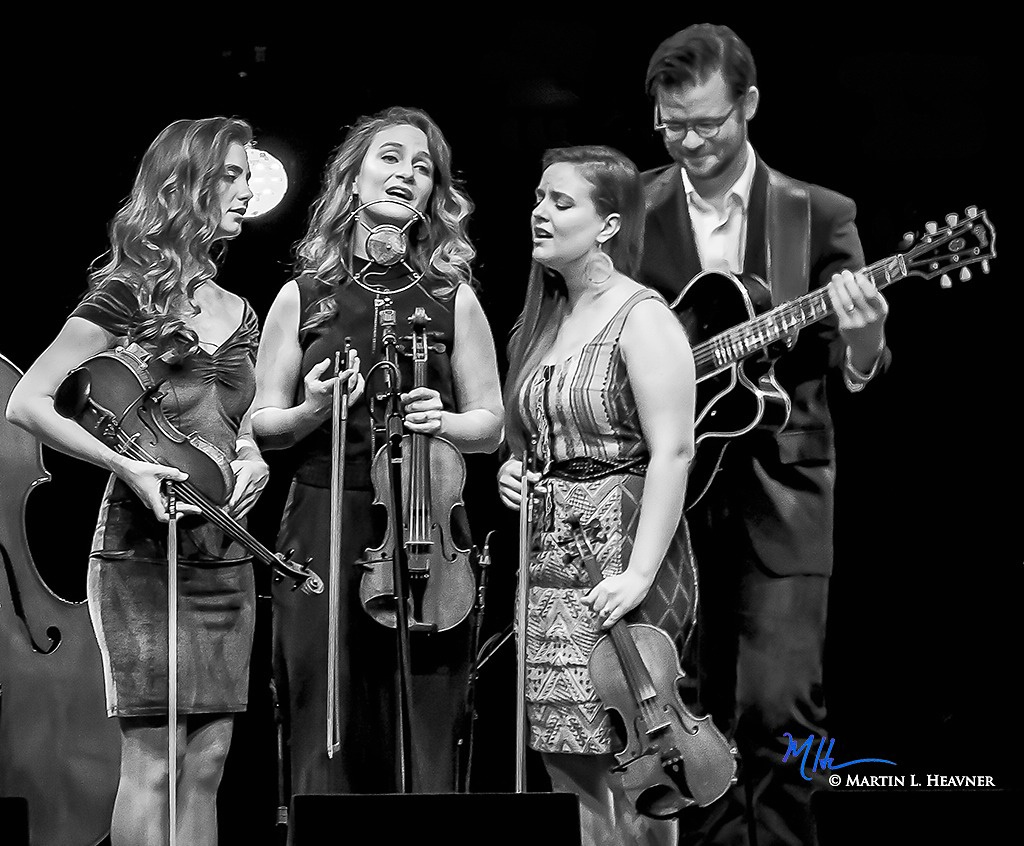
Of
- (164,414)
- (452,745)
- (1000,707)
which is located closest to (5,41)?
(164,414)

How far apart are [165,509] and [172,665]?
419 millimetres

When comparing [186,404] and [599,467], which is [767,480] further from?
[186,404]

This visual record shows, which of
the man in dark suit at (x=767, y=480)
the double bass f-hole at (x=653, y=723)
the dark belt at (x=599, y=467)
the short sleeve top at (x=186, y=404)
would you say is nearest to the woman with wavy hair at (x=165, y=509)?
the short sleeve top at (x=186, y=404)

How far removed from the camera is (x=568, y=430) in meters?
3.66

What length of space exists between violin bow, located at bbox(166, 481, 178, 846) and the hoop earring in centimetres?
126

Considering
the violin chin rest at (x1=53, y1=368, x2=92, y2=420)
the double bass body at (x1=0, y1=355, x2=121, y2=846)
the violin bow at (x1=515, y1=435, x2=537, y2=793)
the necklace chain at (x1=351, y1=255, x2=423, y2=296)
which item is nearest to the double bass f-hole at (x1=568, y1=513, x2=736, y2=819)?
the violin bow at (x1=515, y1=435, x2=537, y2=793)

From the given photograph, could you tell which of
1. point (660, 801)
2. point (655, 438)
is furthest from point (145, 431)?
point (660, 801)

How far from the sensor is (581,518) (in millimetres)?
3668

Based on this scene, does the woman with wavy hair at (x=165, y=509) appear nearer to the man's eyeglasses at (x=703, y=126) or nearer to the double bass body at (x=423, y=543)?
the double bass body at (x=423, y=543)

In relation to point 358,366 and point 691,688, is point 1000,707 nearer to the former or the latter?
point 691,688

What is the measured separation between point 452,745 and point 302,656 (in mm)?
482

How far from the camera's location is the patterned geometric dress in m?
3.59

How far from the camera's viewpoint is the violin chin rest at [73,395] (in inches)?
157
